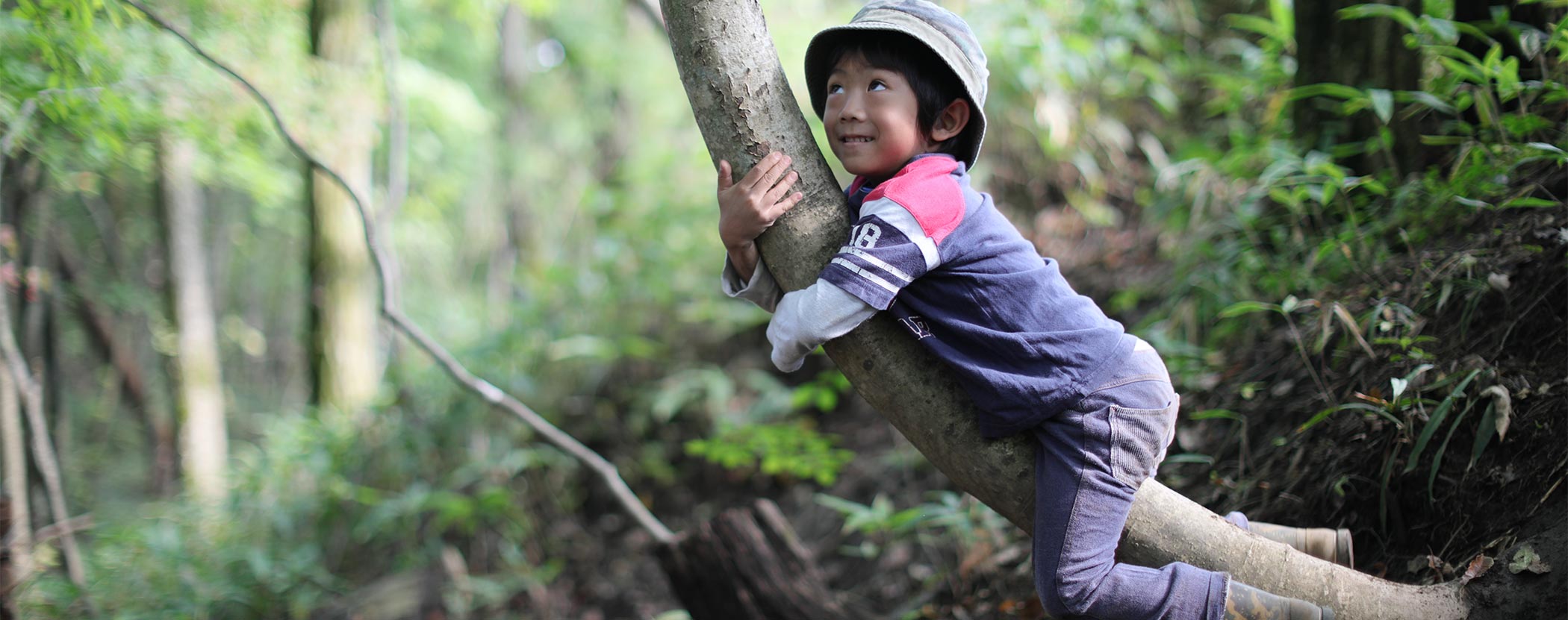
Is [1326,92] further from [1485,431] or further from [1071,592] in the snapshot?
[1071,592]

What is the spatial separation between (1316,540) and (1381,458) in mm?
462

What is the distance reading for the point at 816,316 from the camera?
1751 mm

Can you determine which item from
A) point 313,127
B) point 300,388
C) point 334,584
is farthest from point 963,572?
point 300,388

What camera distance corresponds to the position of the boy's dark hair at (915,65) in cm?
195

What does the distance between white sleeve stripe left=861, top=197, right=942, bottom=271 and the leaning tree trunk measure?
14cm

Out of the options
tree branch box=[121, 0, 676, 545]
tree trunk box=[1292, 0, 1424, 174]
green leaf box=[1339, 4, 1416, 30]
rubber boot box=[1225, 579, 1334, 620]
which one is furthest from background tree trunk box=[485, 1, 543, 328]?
rubber boot box=[1225, 579, 1334, 620]

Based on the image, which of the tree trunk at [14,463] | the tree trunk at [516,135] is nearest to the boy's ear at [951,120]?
the tree trunk at [14,463]

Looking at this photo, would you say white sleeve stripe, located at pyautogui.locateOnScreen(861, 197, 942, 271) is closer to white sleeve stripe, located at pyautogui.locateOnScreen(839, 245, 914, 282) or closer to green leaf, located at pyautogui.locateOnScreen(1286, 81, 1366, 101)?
white sleeve stripe, located at pyautogui.locateOnScreen(839, 245, 914, 282)

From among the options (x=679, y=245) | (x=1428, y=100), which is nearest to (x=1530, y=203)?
(x=1428, y=100)

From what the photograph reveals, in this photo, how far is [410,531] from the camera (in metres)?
5.46

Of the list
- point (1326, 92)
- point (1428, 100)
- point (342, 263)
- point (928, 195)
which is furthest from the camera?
point (342, 263)

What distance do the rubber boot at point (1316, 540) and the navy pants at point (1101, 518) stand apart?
17.2 inches

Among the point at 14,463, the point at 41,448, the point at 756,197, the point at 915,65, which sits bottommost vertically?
the point at 14,463

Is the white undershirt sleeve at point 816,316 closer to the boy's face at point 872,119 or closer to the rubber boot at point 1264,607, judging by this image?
the boy's face at point 872,119
